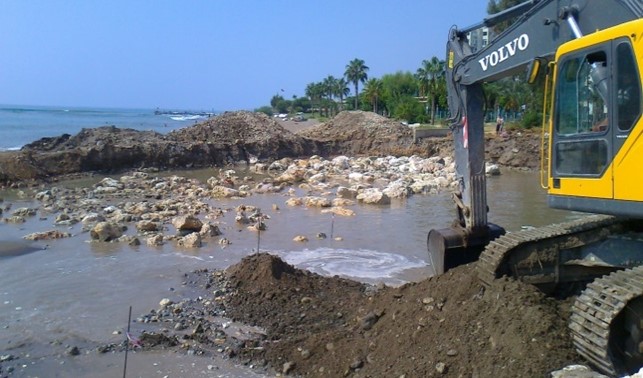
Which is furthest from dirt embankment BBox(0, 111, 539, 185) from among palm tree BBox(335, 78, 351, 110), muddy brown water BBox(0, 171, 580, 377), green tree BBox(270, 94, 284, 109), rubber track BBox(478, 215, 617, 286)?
green tree BBox(270, 94, 284, 109)

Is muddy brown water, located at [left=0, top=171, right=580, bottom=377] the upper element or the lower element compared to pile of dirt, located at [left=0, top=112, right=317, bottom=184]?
lower

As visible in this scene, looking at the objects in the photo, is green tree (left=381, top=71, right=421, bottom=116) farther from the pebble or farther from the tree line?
the pebble

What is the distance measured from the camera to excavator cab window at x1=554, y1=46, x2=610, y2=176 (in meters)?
4.99

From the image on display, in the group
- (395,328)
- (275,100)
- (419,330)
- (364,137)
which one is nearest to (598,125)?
(419,330)

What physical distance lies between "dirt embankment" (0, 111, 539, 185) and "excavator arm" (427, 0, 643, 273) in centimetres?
2095

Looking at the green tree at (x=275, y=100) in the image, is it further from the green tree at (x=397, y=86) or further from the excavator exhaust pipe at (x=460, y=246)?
the excavator exhaust pipe at (x=460, y=246)

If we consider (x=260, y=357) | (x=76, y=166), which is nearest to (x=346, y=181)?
(x=76, y=166)

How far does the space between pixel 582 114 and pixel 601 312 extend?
181 cm

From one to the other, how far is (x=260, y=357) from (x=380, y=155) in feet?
105

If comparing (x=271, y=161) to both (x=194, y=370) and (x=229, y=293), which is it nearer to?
(x=229, y=293)

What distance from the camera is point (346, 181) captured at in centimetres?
2586

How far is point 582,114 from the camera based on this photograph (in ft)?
17.3

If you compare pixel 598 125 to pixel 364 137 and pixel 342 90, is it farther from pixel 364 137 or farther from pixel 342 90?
pixel 342 90

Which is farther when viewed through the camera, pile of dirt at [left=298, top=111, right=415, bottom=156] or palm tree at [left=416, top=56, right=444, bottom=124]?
palm tree at [left=416, top=56, right=444, bottom=124]
